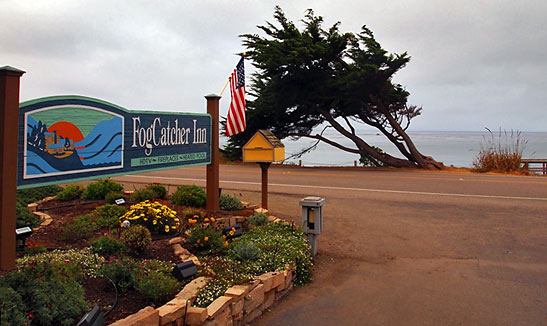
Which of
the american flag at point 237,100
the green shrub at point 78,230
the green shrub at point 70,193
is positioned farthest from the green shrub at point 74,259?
the american flag at point 237,100

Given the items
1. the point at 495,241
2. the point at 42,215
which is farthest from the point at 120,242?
the point at 495,241

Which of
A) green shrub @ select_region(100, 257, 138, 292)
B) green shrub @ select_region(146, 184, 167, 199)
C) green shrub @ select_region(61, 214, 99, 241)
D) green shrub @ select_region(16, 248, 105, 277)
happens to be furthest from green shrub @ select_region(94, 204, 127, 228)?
green shrub @ select_region(100, 257, 138, 292)

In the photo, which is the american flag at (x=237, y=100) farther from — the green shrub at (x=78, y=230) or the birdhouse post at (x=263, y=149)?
the green shrub at (x=78, y=230)

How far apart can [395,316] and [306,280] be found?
143cm

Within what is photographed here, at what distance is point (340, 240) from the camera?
8023 millimetres

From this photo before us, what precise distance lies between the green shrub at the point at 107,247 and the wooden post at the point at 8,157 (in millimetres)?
1079

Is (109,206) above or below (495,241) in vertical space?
above

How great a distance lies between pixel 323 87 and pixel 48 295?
844 inches

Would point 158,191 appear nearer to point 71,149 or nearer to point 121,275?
point 71,149

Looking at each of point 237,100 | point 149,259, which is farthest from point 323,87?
point 149,259

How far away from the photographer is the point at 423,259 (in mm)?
6930

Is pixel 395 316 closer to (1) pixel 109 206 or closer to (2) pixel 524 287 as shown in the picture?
(2) pixel 524 287

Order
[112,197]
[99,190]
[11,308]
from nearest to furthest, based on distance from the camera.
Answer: [11,308] < [112,197] < [99,190]

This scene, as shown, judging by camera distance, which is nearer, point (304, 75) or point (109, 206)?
point (109, 206)
